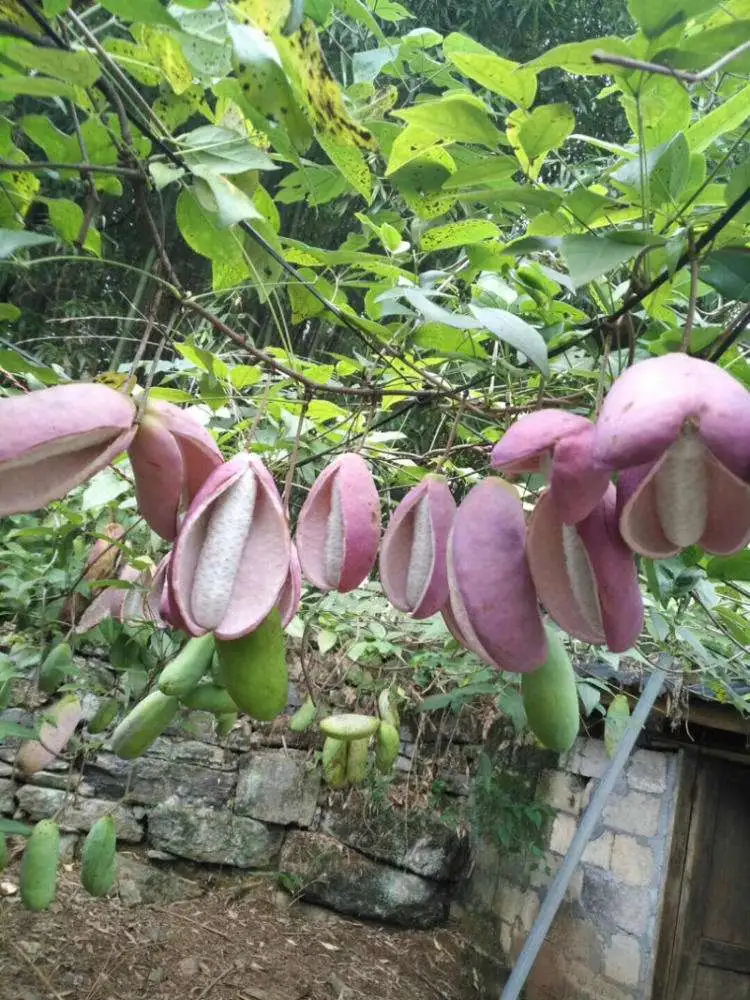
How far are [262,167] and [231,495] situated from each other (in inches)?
7.7

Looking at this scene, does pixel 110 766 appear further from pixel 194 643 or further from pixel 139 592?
pixel 194 643

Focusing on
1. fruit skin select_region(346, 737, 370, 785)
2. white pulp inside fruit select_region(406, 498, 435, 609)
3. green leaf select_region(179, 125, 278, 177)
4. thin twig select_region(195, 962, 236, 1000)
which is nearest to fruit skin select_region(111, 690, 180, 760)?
white pulp inside fruit select_region(406, 498, 435, 609)

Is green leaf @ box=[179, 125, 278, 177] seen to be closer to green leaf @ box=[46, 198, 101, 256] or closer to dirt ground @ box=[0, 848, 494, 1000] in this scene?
green leaf @ box=[46, 198, 101, 256]

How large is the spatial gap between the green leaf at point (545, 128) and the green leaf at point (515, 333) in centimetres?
11

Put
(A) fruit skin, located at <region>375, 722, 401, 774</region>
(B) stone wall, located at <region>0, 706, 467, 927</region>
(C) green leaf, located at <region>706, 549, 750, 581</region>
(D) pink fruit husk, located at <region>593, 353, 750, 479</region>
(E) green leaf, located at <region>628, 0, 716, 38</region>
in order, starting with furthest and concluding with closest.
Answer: (B) stone wall, located at <region>0, 706, 467, 927</region> → (A) fruit skin, located at <region>375, 722, 401, 774</region> → (C) green leaf, located at <region>706, 549, 750, 581</region> → (E) green leaf, located at <region>628, 0, 716, 38</region> → (D) pink fruit husk, located at <region>593, 353, 750, 479</region>

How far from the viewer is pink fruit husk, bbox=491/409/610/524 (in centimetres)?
37

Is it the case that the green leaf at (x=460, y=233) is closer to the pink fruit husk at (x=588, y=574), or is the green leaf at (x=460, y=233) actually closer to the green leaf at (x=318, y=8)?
the green leaf at (x=318, y=8)

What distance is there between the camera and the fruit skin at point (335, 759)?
206cm

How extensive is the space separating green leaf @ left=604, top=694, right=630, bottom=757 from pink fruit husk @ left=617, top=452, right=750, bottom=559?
153 centimetres

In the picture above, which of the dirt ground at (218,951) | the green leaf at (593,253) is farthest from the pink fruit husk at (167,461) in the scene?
the dirt ground at (218,951)

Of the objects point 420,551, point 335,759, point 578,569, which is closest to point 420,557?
point 420,551

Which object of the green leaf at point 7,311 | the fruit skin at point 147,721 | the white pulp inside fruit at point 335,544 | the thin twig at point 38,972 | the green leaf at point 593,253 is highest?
the green leaf at point 593,253

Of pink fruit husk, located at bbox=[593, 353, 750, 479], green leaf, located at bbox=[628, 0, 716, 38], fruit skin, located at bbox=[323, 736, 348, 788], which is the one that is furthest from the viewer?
fruit skin, located at bbox=[323, 736, 348, 788]

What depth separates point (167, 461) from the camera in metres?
0.44
